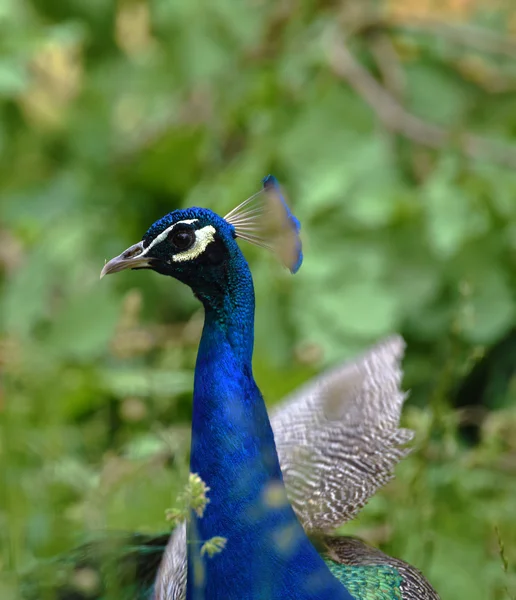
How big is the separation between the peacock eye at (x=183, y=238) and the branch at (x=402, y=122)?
1.67 m

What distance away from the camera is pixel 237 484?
3.60 ft

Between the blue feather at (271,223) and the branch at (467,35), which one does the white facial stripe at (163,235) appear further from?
the branch at (467,35)

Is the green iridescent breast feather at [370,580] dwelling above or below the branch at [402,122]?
below

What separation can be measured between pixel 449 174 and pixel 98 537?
137 centimetres

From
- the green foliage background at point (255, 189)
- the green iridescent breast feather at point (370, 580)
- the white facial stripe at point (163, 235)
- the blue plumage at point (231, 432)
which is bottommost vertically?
the green iridescent breast feather at point (370, 580)

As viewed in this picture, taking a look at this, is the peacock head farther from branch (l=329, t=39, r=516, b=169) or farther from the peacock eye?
branch (l=329, t=39, r=516, b=169)

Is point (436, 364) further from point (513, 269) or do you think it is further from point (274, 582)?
point (274, 582)

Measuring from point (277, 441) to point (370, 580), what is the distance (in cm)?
34

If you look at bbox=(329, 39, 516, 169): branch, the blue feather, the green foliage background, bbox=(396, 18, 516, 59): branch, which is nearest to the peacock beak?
the blue feather

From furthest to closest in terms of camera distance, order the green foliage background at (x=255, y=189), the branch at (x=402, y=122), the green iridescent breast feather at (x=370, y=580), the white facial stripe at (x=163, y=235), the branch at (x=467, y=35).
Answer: the branch at (x=467, y=35)
the branch at (x=402, y=122)
the green foliage background at (x=255, y=189)
the green iridescent breast feather at (x=370, y=580)
the white facial stripe at (x=163, y=235)

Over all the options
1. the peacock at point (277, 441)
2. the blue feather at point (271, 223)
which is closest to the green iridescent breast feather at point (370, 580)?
the peacock at point (277, 441)

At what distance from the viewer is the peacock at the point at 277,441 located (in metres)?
1.10

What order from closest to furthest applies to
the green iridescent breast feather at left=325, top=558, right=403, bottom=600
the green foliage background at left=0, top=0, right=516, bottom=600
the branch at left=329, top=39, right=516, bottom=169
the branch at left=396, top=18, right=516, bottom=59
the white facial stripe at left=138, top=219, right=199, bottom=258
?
the white facial stripe at left=138, top=219, right=199, bottom=258
the green iridescent breast feather at left=325, top=558, right=403, bottom=600
the green foliage background at left=0, top=0, right=516, bottom=600
the branch at left=329, top=39, right=516, bottom=169
the branch at left=396, top=18, right=516, bottom=59

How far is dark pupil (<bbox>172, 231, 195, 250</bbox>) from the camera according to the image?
1095 mm
